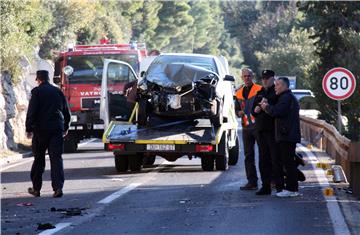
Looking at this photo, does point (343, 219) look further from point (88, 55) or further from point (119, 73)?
point (88, 55)

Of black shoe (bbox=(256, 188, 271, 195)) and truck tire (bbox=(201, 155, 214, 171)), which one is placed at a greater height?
truck tire (bbox=(201, 155, 214, 171))

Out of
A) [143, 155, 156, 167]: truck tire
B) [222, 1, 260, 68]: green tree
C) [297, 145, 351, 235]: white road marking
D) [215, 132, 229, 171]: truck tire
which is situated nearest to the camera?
[297, 145, 351, 235]: white road marking

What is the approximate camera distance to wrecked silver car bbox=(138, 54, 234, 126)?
19.4 m

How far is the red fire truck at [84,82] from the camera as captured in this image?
27078 mm

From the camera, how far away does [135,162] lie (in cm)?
1997

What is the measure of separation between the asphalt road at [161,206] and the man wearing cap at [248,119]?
0.35 metres

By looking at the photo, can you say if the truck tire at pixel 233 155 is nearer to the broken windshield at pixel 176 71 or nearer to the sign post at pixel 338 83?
Answer: the broken windshield at pixel 176 71

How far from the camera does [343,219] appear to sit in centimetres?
1207

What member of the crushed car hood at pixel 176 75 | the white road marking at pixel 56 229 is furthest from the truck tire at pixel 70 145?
the white road marking at pixel 56 229

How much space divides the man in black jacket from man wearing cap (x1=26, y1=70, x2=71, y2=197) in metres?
3.10

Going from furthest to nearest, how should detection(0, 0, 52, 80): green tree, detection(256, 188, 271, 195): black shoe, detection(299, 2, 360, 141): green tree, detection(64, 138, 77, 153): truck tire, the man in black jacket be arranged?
detection(299, 2, 360, 141): green tree
detection(0, 0, 52, 80): green tree
detection(64, 138, 77, 153): truck tire
detection(256, 188, 271, 195): black shoe
the man in black jacket

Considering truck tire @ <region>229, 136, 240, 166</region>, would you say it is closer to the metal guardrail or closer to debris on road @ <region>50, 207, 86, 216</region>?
the metal guardrail

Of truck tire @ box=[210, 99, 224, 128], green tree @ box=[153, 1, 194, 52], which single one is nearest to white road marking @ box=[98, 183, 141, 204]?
truck tire @ box=[210, 99, 224, 128]

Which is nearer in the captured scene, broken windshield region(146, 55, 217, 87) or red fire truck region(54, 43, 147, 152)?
broken windshield region(146, 55, 217, 87)
